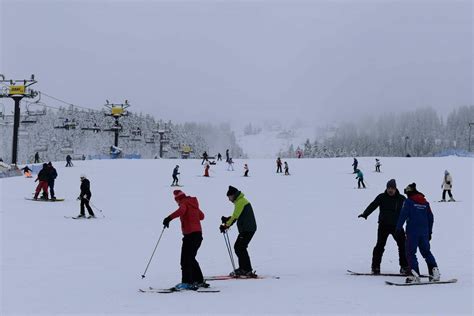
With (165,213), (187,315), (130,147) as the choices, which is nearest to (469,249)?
(187,315)

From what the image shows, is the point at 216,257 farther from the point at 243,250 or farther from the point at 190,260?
the point at 190,260

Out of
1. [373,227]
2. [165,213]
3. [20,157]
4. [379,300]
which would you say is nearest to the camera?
[379,300]

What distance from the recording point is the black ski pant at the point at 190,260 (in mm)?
7902

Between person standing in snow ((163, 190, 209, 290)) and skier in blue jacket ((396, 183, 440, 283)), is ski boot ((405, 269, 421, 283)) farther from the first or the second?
person standing in snow ((163, 190, 209, 290))

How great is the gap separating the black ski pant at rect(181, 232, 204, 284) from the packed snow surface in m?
0.36

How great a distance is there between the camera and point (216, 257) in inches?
437

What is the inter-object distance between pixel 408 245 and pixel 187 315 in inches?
152

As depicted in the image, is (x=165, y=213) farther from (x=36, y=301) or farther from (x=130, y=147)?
(x=130, y=147)

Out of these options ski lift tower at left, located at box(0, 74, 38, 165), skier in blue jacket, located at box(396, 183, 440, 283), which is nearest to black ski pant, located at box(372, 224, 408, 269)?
skier in blue jacket, located at box(396, 183, 440, 283)

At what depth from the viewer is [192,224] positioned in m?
8.01

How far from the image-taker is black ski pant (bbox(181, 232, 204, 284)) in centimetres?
790

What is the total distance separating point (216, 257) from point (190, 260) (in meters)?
3.23

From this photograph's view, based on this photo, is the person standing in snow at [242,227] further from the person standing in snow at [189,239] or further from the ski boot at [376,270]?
the ski boot at [376,270]

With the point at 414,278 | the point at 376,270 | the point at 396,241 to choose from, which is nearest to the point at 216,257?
the point at 376,270
